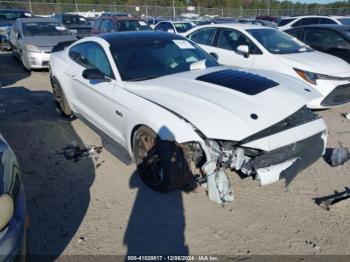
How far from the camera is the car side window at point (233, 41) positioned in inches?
276

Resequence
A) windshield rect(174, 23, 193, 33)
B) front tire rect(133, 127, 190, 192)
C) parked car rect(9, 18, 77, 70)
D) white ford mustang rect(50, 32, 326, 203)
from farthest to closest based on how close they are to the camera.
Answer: windshield rect(174, 23, 193, 33)
parked car rect(9, 18, 77, 70)
front tire rect(133, 127, 190, 192)
white ford mustang rect(50, 32, 326, 203)

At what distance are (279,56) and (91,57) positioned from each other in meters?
3.74

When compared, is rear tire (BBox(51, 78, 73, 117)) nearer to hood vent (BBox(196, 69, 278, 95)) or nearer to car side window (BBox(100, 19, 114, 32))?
hood vent (BBox(196, 69, 278, 95))

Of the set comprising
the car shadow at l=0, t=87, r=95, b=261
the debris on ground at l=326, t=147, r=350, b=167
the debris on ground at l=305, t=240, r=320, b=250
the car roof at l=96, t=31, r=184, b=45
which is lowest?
the car shadow at l=0, t=87, r=95, b=261

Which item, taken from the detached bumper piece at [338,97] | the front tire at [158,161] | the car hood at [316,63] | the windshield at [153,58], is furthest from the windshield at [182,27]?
the front tire at [158,161]

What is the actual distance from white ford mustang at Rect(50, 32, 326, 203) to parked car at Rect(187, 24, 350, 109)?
2197 mm

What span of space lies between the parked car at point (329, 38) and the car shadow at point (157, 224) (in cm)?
607

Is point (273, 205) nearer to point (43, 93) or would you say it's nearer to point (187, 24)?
point (43, 93)

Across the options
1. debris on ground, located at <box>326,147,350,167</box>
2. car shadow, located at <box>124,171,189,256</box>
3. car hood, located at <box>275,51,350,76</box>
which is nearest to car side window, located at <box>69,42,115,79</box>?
car shadow, located at <box>124,171,189,256</box>

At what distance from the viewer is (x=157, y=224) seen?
3.20m

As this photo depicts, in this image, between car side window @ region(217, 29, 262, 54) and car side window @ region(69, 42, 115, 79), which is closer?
car side window @ region(69, 42, 115, 79)

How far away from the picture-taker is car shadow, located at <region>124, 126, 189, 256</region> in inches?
114

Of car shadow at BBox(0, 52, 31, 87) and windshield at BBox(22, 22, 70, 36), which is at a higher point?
windshield at BBox(22, 22, 70, 36)

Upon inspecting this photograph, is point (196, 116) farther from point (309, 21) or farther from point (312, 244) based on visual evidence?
point (309, 21)
